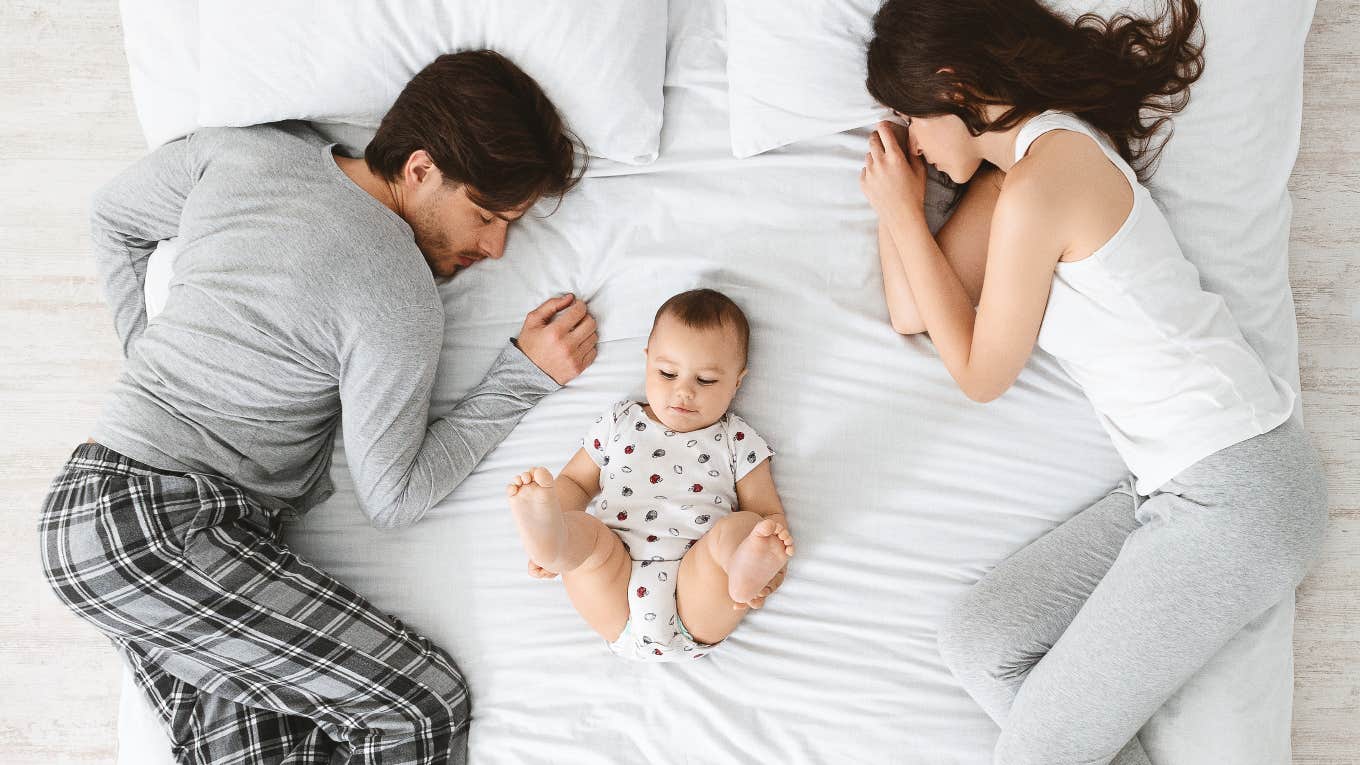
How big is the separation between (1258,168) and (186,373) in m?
1.86

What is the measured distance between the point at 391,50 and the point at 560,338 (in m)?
0.59

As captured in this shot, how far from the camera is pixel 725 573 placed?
143 cm

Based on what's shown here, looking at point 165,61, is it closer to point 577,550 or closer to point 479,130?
point 479,130

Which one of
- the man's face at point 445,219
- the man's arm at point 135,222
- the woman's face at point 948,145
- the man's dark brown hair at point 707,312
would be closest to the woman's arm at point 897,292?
the woman's face at point 948,145

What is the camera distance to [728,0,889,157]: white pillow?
5.06 ft

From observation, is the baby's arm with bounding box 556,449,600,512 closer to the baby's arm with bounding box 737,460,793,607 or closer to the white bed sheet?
the white bed sheet

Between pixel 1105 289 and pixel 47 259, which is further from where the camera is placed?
pixel 47 259

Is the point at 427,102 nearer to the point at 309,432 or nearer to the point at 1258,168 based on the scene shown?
the point at 309,432

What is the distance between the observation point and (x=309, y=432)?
5.19ft

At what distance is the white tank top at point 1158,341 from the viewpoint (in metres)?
1.34

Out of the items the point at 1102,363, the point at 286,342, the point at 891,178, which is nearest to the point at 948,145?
the point at 891,178

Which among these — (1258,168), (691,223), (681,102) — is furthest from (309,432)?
(1258,168)

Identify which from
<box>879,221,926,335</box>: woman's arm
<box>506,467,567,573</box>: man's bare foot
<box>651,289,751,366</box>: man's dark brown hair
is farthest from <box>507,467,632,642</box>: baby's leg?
<box>879,221,926,335</box>: woman's arm

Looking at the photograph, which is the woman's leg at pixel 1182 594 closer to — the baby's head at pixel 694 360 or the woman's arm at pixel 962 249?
the woman's arm at pixel 962 249
